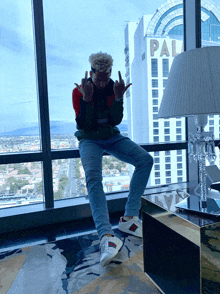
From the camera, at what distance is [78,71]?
2201mm

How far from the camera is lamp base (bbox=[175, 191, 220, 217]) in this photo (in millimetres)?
914

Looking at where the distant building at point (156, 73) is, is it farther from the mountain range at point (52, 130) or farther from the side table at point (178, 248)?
the side table at point (178, 248)

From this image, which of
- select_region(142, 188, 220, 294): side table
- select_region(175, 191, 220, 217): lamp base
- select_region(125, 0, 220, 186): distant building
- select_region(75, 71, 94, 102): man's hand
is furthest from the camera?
select_region(125, 0, 220, 186): distant building

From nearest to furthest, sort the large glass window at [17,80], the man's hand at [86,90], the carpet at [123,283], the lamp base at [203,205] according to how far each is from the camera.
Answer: the lamp base at [203,205], the carpet at [123,283], the man's hand at [86,90], the large glass window at [17,80]

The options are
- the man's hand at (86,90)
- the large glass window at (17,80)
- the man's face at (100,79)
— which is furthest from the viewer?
the large glass window at (17,80)

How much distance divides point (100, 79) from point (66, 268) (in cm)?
132

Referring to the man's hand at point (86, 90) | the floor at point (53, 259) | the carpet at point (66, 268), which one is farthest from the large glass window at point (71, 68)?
the carpet at point (66, 268)

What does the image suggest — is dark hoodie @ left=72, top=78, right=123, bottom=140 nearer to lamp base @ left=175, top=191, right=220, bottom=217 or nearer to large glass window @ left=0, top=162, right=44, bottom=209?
large glass window @ left=0, top=162, right=44, bottom=209

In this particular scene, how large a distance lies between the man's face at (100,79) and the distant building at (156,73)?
64 cm

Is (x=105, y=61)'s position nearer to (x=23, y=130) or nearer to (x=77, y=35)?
(x=77, y=35)

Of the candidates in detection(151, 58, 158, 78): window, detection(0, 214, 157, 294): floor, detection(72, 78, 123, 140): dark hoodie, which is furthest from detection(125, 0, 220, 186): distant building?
detection(0, 214, 157, 294): floor

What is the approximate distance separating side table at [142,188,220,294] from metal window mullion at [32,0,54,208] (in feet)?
3.87

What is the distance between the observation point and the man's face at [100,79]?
5.71 feet

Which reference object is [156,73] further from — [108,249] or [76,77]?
[108,249]
